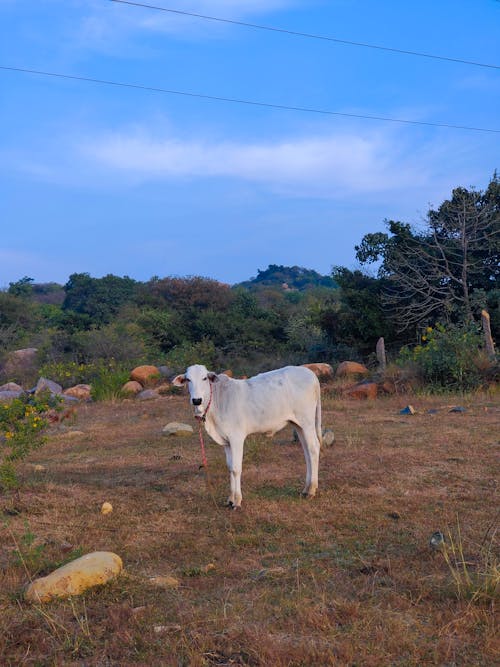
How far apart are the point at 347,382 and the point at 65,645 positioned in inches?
518

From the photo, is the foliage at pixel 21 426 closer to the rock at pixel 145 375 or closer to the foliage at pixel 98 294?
the rock at pixel 145 375

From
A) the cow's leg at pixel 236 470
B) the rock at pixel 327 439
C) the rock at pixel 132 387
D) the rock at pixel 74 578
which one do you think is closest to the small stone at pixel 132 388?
Result: the rock at pixel 132 387

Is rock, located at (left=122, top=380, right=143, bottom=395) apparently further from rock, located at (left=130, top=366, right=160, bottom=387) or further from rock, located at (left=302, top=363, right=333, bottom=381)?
rock, located at (left=302, top=363, right=333, bottom=381)

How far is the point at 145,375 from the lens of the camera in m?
19.1

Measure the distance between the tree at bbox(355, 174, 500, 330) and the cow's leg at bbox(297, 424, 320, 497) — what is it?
1252cm

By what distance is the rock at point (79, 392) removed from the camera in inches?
717

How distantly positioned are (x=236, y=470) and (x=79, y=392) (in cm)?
1249

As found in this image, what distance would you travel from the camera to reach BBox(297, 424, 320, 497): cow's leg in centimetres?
700

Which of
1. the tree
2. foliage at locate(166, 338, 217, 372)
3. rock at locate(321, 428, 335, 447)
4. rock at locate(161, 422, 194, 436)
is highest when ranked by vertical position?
the tree

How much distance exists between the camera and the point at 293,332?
24406 millimetres

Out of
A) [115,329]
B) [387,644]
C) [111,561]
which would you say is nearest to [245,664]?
[387,644]

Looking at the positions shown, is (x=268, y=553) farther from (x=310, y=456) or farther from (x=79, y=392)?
(x=79, y=392)

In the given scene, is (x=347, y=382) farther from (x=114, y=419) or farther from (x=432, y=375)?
(x=114, y=419)

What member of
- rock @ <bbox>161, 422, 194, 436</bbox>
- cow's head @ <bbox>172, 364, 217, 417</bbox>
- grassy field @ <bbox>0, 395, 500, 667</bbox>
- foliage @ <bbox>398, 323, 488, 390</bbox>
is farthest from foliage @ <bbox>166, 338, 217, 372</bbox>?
cow's head @ <bbox>172, 364, 217, 417</bbox>
